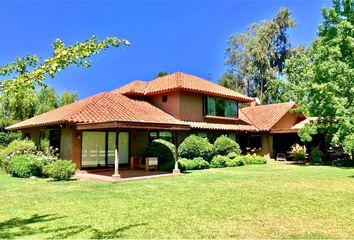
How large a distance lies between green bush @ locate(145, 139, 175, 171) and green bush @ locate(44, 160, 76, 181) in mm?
6081

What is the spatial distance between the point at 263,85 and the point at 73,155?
36.4m

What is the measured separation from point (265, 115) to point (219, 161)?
11977 mm

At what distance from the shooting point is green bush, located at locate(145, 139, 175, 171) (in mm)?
20828

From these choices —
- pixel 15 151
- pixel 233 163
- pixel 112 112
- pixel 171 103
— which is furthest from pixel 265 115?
pixel 15 151

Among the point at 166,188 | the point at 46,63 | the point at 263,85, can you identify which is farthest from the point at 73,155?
the point at 263,85

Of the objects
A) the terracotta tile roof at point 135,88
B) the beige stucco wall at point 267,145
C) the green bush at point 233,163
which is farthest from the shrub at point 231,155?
the terracotta tile roof at point 135,88

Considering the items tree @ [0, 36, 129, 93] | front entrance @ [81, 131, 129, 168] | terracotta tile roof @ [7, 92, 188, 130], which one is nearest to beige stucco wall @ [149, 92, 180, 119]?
terracotta tile roof @ [7, 92, 188, 130]

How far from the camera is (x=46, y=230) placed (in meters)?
7.20

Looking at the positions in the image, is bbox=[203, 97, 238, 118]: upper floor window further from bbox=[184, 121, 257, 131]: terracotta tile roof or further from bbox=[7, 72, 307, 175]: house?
bbox=[184, 121, 257, 131]: terracotta tile roof

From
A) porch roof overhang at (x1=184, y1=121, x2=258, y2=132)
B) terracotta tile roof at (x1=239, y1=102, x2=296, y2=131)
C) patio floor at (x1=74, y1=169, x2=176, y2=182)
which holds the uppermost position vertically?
terracotta tile roof at (x1=239, y1=102, x2=296, y2=131)

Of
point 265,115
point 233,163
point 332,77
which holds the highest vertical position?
point 332,77

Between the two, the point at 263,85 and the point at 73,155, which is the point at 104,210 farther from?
the point at 263,85

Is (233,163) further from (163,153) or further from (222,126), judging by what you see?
(163,153)

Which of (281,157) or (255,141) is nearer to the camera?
(281,157)
